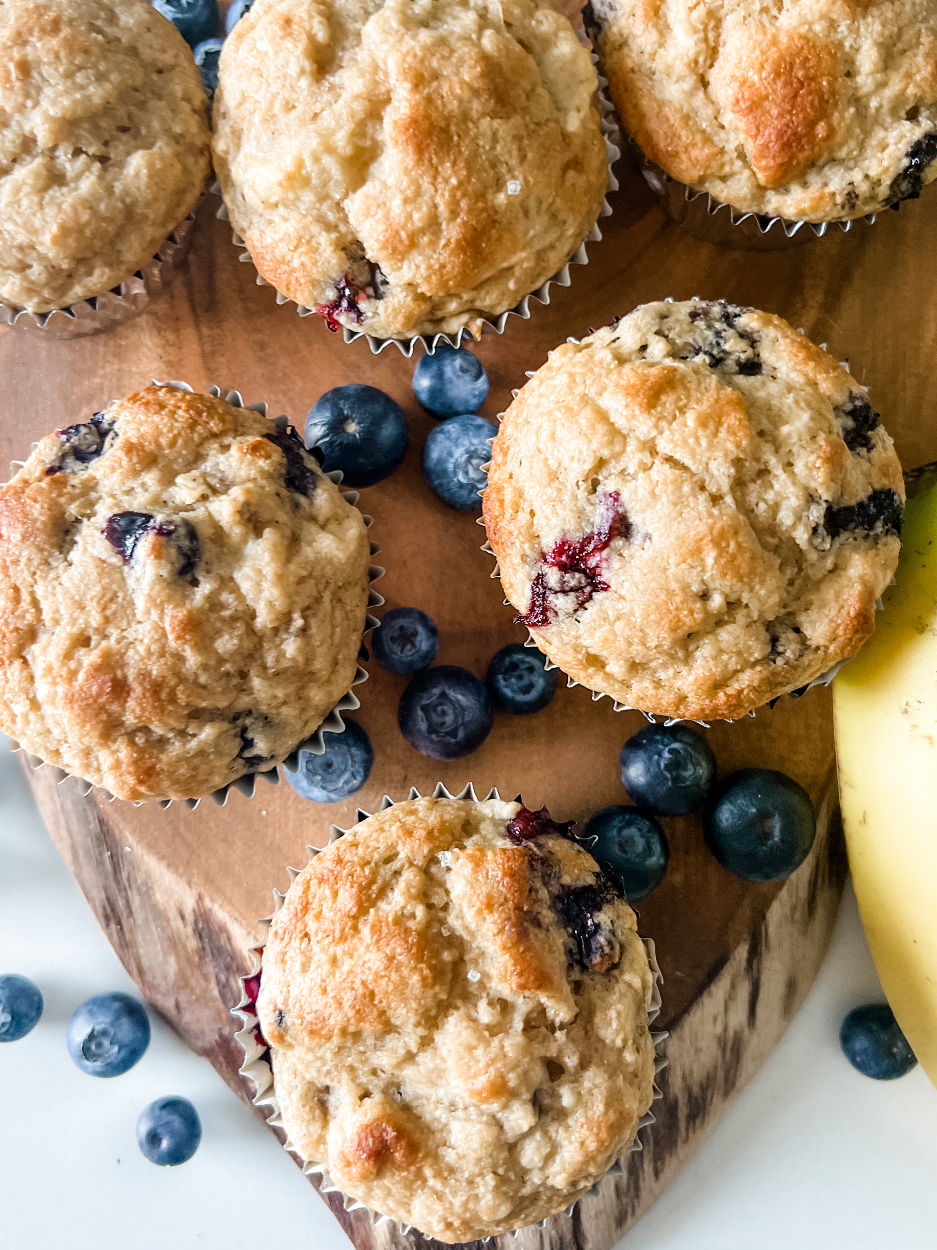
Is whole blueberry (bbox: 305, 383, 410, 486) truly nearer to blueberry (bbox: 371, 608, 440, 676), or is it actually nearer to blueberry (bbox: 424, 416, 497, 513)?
blueberry (bbox: 424, 416, 497, 513)

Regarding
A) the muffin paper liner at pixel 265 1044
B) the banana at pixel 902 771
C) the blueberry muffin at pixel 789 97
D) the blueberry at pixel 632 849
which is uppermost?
the blueberry muffin at pixel 789 97

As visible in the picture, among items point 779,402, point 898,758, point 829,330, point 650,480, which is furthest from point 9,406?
point 898,758

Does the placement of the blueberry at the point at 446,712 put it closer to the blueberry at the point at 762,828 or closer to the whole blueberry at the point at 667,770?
the whole blueberry at the point at 667,770

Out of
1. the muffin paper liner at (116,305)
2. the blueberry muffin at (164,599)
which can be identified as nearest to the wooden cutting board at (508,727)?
the muffin paper liner at (116,305)

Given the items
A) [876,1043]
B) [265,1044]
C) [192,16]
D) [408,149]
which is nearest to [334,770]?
[265,1044]

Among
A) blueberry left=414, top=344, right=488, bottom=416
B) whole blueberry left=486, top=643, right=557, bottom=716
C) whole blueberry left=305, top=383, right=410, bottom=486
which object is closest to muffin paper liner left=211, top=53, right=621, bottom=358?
blueberry left=414, top=344, right=488, bottom=416

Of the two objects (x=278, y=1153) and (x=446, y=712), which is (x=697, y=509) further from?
(x=278, y=1153)

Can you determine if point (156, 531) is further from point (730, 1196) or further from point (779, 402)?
point (730, 1196)
